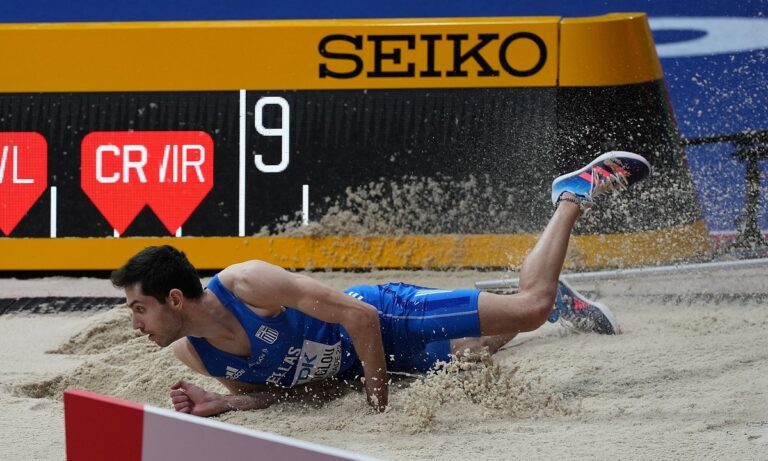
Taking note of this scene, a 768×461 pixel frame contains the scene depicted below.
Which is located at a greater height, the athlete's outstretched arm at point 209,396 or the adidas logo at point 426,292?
the adidas logo at point 426,292

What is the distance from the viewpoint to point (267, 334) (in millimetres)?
3449

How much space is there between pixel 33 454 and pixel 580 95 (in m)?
3.67

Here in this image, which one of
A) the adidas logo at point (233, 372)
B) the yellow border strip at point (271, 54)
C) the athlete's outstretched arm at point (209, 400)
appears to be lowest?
the athlete's outstretched arm at point (209, 400)

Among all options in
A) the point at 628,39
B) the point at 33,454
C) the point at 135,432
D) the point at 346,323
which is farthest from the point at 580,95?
the point at 135,432

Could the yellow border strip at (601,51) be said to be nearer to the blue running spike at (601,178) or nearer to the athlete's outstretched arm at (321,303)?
the blue running spike at (601,178)

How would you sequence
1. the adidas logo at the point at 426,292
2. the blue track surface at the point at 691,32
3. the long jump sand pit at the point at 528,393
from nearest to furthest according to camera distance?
the long jump sand pit at the point at 528,393 → the adidas logo at the point at 426,292 → the blue track surface at the point at 691,32

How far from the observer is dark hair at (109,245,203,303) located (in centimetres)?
325

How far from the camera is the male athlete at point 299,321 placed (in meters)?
3.32

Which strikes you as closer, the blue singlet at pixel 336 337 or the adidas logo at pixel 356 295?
the blue singlet at pixel 336 337

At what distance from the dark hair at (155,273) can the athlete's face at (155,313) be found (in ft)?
0.06

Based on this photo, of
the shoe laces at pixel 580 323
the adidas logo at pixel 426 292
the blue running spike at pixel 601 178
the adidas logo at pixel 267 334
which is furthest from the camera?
the shoe laces at pixel 580 323

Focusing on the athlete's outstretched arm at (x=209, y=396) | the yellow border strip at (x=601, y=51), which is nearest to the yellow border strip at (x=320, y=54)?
the yellow border strip at (x=601, y=51)

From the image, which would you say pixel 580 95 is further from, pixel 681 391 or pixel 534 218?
pixel 681 391

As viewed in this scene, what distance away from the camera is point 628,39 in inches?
226
